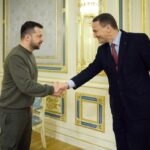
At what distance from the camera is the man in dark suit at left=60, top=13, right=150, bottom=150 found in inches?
73.5

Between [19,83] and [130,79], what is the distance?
0.92 metres

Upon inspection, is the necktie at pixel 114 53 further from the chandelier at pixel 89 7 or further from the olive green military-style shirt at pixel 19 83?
the chandelier at pixel 89 7

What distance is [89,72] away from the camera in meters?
2.35

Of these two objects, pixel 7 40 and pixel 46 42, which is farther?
pixel 7 40

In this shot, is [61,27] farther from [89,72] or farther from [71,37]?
[89,72]

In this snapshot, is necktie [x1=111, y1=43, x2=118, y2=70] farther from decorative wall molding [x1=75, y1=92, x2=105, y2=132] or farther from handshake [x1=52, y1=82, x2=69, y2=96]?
decorative wall molding [x1=75, y1=92, x2=105, y2=132]

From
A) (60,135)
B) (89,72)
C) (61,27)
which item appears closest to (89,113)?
(60,135)

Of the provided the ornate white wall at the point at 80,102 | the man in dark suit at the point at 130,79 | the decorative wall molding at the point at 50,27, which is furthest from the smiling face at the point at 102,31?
the decorative wall molding at the point at 50,27

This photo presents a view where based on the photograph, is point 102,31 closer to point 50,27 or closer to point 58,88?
point 58,88

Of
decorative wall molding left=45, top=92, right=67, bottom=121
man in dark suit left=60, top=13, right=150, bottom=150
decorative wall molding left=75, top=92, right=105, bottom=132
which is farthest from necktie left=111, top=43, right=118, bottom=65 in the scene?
decorative wall molding left=45, top=92, right=67, bottom=121

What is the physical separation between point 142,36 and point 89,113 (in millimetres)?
1619

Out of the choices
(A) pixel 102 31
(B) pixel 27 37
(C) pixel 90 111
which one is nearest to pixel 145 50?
(A) pixel 102 31

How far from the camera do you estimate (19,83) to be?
6.37 ft

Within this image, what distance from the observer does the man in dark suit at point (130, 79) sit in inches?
73.5
